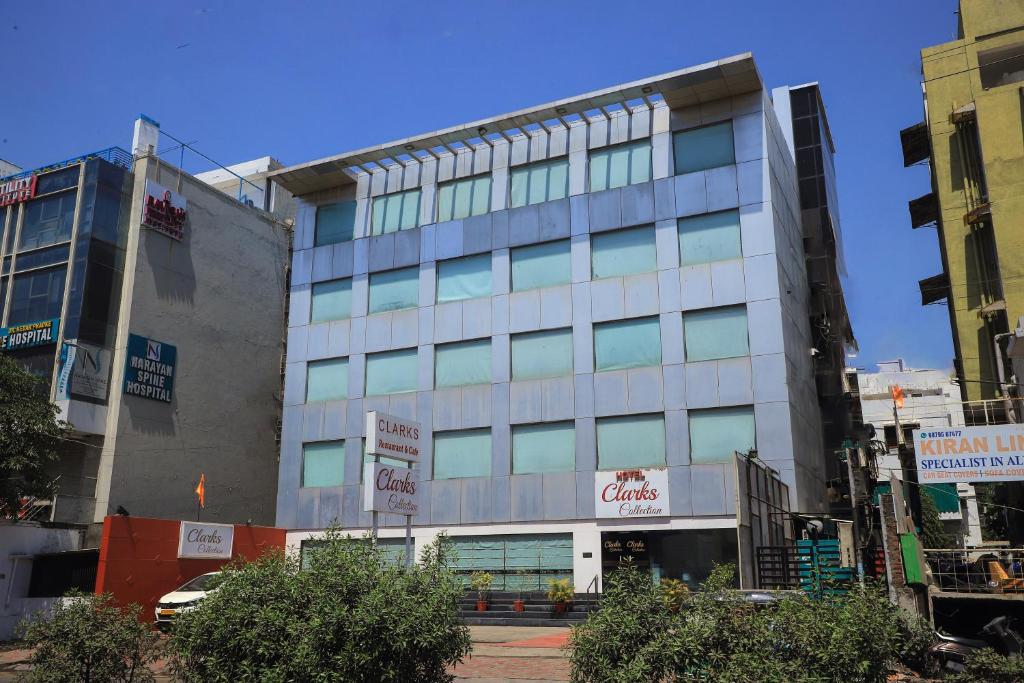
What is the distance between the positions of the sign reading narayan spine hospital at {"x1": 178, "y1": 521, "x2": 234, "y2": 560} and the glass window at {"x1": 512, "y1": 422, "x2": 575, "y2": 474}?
1105 centimetres

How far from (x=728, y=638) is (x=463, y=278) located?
89.0ft

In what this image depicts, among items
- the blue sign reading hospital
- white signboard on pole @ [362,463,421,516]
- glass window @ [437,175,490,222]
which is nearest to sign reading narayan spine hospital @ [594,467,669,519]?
white signboard on pole @ [362,463,421,516]

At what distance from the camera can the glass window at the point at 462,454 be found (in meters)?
33.6

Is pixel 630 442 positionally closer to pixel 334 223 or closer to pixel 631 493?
pixel 631 493

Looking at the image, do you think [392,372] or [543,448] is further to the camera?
[392,372]

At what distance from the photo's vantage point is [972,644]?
16984mm

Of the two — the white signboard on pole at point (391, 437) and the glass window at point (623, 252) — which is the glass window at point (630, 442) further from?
the white signboard on pole at point (391, 437)

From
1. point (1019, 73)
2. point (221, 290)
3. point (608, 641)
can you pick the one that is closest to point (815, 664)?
point (608, 641)

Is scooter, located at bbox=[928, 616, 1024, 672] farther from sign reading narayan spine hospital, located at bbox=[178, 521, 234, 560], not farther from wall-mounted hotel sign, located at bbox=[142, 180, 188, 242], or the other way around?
wall-mounted hotel sign, located at bbox=[142, 180, 188, 242]

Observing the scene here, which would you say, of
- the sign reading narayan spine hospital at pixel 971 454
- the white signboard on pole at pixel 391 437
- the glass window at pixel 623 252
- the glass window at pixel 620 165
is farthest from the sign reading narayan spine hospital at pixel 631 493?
the glass window at pixel 620 165

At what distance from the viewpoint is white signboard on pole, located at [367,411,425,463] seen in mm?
22875

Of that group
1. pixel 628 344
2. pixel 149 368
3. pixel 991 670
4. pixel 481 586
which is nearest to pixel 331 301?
pixel 149 368

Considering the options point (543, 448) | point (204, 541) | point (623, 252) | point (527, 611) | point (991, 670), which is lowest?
point (527, 611)

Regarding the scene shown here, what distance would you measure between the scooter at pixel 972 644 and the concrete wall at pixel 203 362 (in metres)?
30.7
